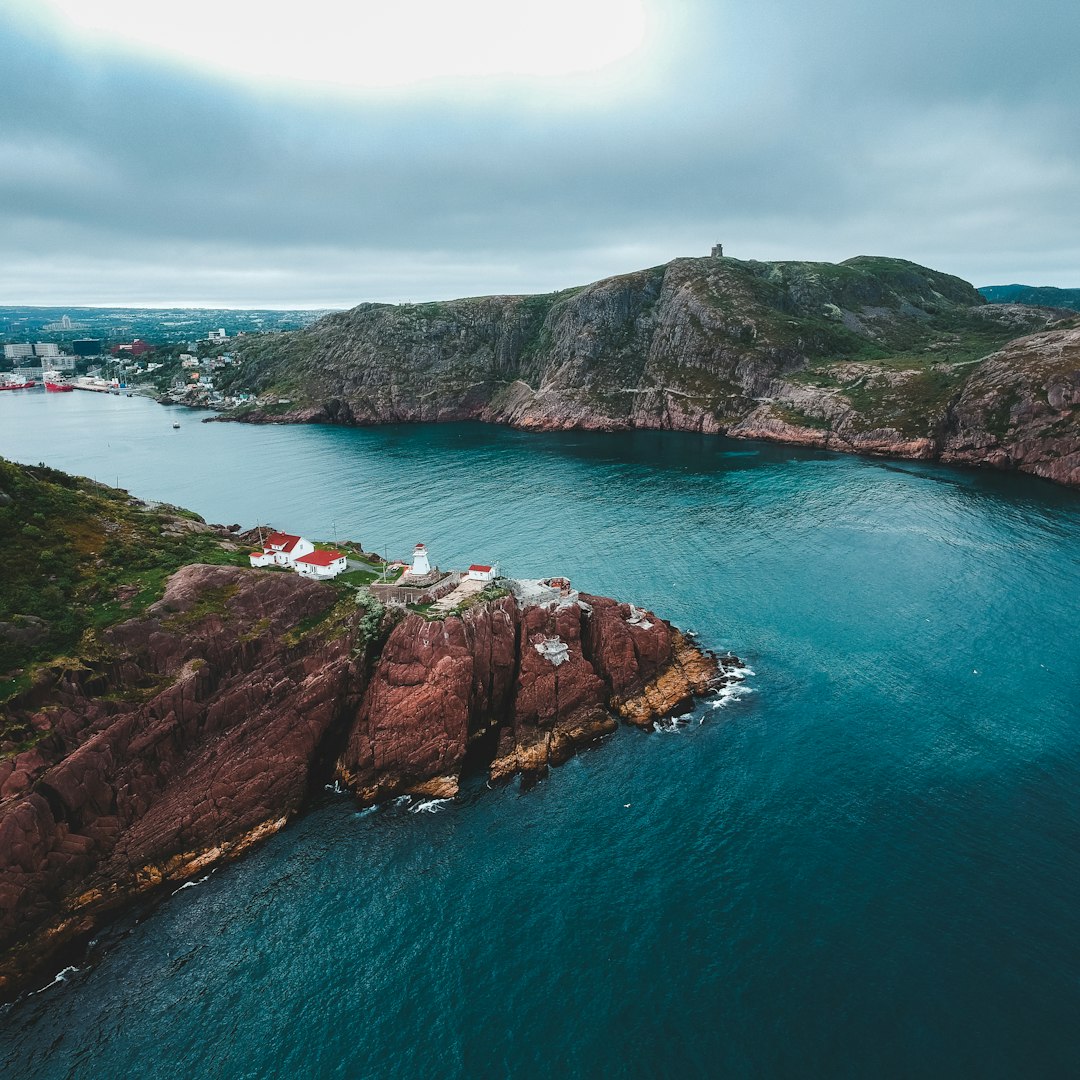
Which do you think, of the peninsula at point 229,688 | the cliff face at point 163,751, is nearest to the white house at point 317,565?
the peninsula at point 229,688

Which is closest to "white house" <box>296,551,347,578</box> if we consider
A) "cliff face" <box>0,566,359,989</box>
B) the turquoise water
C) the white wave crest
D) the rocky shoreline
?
the rocky shoreline

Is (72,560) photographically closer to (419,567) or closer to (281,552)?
(281,552)

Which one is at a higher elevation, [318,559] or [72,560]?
[72,560]

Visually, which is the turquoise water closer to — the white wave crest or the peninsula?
the white wave crest

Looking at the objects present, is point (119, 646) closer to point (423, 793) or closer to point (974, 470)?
point (423, 793)

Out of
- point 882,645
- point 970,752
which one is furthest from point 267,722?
point 882,645

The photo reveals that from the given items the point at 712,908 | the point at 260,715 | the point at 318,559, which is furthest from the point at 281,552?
the point at 712,908
